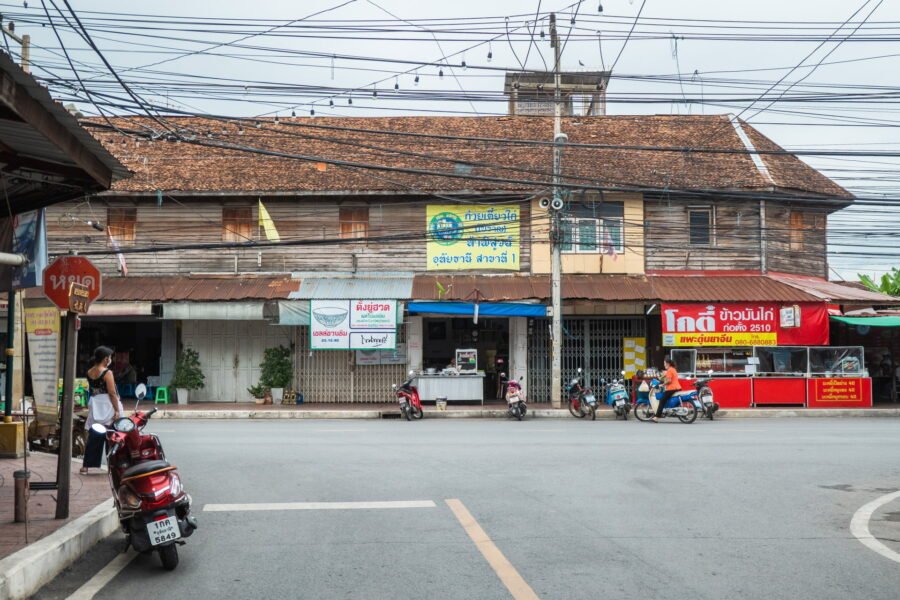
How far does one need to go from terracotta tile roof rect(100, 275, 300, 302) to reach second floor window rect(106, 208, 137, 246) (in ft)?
3.92

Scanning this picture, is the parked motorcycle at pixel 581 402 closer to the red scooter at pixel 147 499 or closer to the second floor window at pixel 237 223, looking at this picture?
the second floor window at pixel 237 223

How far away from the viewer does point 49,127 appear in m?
6.49

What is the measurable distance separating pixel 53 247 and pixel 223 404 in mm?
6929

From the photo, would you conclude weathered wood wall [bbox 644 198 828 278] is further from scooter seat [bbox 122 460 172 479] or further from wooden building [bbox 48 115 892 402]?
scooter seat [bbox 122 460 172 479]

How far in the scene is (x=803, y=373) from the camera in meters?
23.2

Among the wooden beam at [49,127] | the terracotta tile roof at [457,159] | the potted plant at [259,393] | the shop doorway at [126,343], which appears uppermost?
the terracotta tile roof at [457,159]

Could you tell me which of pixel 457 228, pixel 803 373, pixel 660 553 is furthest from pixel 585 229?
pixel 660 553

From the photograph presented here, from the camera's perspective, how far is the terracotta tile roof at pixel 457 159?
2462 centimetres

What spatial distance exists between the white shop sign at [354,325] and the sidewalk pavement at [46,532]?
13.0 meters

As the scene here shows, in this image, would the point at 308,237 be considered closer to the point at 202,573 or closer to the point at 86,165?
the point at 86,165

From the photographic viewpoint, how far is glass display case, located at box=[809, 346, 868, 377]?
23.3 meters

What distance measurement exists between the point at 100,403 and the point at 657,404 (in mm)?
14002

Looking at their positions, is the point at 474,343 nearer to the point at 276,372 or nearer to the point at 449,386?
the point at 449,386

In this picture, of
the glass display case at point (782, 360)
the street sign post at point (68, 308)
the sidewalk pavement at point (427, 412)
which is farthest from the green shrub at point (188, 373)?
the street sign post at point (68, 308)
